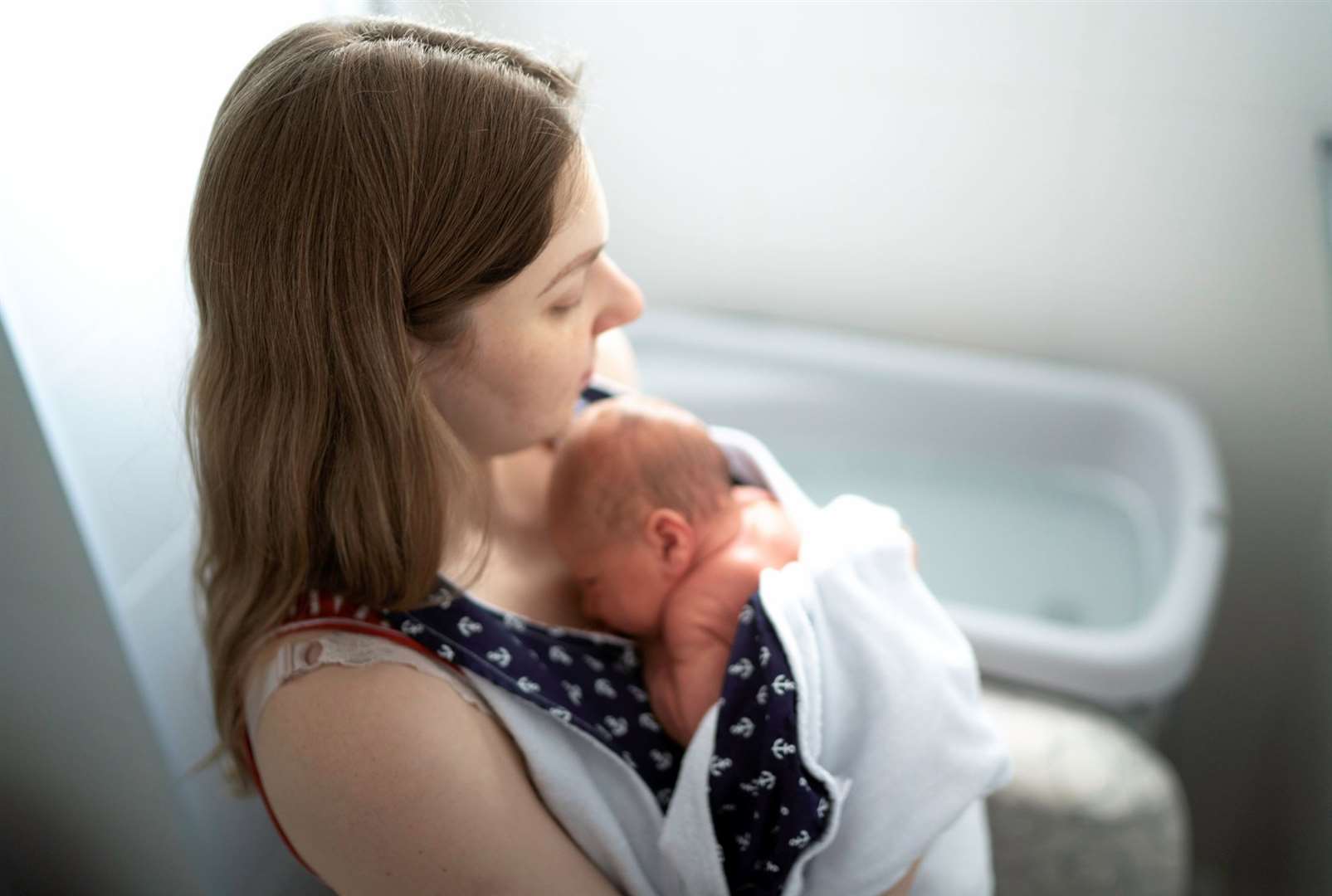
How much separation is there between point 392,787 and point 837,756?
33 centimetres

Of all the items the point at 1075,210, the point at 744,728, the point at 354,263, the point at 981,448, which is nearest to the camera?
the point at 354,263

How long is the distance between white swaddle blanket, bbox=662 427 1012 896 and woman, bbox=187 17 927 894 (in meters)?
0.13

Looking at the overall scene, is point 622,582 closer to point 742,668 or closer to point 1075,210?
point 742,668

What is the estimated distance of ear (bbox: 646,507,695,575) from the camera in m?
0.86

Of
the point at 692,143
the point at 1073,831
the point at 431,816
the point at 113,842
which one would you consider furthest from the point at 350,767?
the point at 692,143

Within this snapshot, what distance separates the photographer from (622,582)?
2.85 feet

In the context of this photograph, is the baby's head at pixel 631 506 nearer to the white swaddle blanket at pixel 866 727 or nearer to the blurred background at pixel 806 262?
the white swaddle blanket at pixel 866 727

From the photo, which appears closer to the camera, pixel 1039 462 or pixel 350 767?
pixel 350 767

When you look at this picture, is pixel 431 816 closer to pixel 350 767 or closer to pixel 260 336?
pixel 350 767

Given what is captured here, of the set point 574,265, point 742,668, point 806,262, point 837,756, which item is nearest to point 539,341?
point 574,265

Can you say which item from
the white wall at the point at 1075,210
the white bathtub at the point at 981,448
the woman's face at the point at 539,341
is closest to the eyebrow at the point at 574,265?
the woman's face at the point at 539,341

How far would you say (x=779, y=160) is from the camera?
1.52m

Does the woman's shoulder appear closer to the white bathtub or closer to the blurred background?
the blurred background

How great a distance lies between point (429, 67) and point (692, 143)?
907 millimetres
